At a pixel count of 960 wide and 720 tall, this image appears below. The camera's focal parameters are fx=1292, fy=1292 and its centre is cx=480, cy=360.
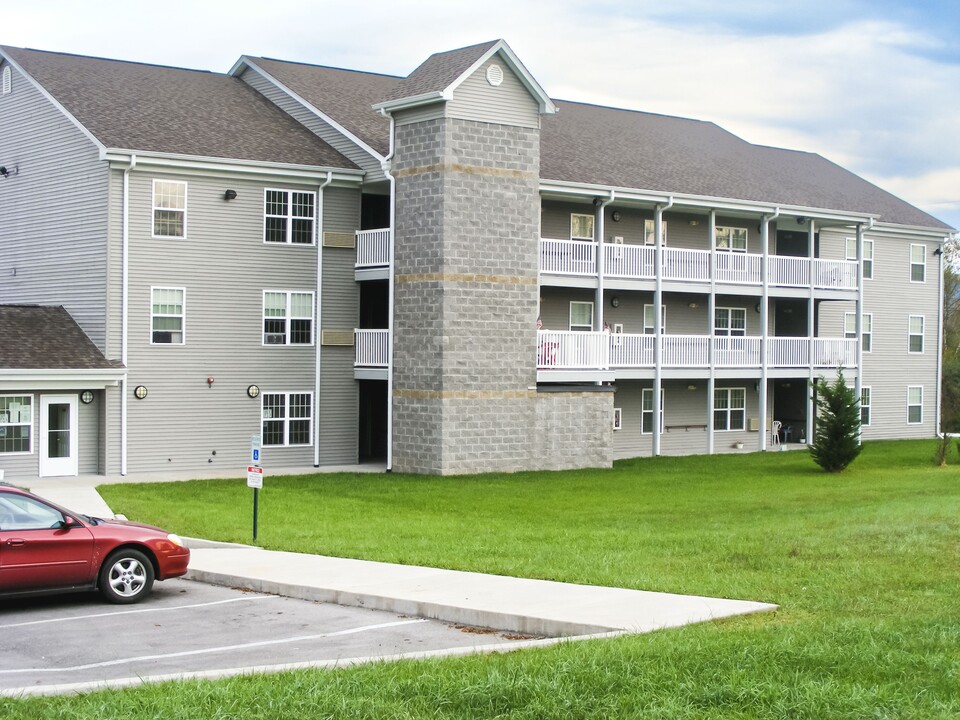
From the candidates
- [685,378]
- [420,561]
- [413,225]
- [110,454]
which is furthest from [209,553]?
[685,378]

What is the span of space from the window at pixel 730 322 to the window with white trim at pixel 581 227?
6.23 m

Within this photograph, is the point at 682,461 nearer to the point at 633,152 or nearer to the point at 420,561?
the point at 633,152

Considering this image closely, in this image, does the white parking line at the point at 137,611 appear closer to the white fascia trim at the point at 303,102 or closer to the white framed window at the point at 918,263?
the white fascia trim at the point at 303,102

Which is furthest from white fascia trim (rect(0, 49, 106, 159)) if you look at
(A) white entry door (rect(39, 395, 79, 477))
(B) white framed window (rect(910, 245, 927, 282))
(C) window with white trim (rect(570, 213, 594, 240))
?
(B) white framed window (rect(910, 245, 927, 282))

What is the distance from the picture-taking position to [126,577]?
14.9 metres

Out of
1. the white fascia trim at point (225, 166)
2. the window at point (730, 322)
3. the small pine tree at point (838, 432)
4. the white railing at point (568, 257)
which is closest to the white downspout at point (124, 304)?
the white fascia trim at point (225, 166)

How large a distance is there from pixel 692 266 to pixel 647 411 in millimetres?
4973

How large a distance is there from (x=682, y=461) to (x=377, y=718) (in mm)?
28752

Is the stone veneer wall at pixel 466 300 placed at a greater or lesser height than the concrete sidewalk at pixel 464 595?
greater

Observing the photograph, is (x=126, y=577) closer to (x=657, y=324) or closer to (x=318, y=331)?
(x=318, y=331)

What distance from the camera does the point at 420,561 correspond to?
55.4 feet

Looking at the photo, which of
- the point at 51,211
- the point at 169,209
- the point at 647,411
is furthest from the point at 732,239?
the point at 51,211

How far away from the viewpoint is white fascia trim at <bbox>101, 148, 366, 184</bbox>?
30.0m

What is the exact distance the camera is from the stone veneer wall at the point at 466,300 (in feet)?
103
